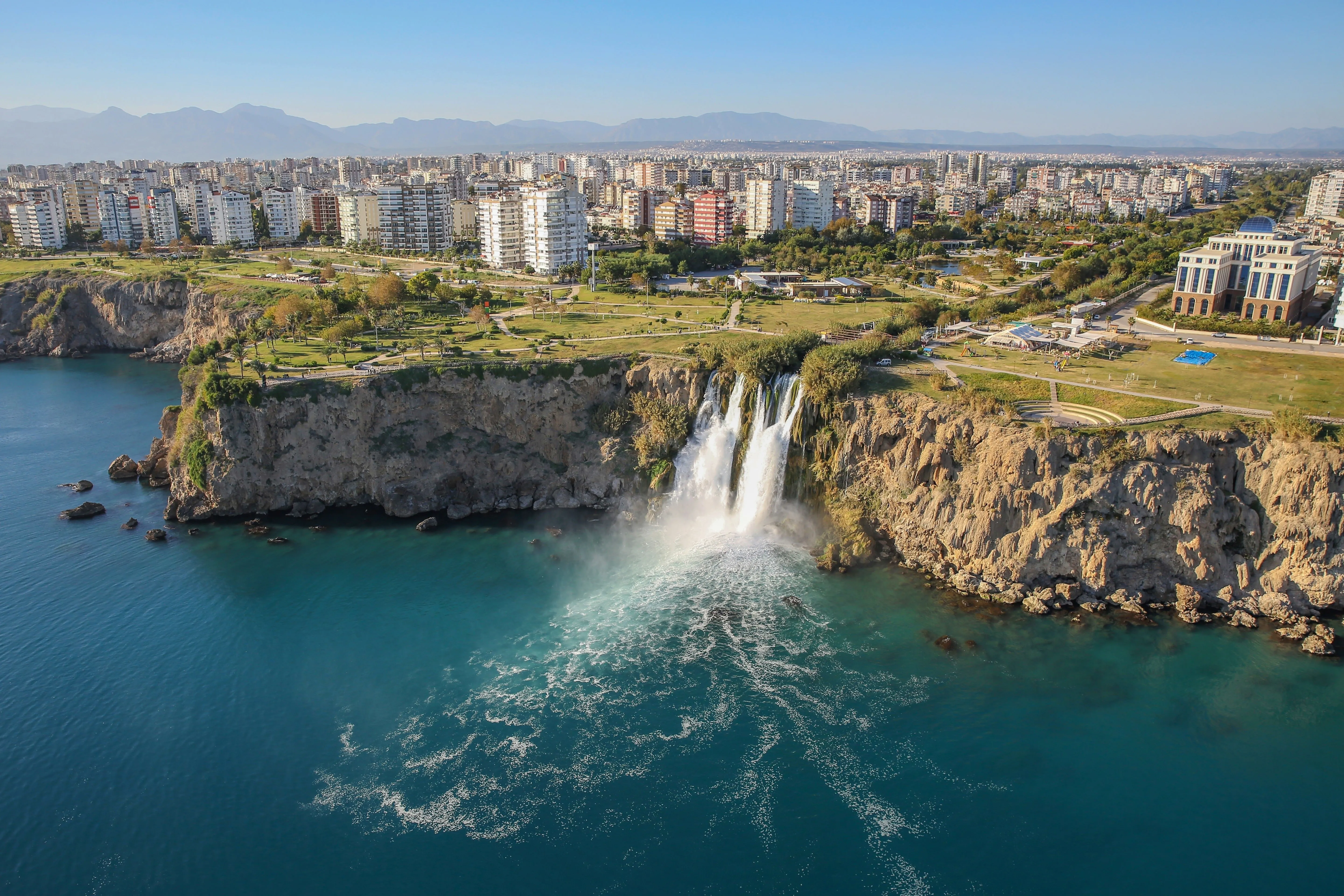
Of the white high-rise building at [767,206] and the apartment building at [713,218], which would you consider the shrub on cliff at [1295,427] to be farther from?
the white high-rise building at [767,206]

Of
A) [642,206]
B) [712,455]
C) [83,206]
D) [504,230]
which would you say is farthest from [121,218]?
[712,455]

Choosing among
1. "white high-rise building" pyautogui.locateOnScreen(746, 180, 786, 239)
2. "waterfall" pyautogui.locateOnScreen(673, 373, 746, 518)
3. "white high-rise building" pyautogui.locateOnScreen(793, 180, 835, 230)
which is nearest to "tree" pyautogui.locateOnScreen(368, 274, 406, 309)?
"waterfall" pyautogui.locateOnScreen(673, 373, 746, 518)

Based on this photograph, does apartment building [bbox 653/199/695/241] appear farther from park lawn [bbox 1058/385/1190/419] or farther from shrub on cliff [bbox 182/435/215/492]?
park lawn [bbox 1058/385/1190/419]

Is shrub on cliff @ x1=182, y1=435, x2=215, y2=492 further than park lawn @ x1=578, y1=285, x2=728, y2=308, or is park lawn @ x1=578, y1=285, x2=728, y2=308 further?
park lawn @ x1=578, y1=285, x2=728, y2=308

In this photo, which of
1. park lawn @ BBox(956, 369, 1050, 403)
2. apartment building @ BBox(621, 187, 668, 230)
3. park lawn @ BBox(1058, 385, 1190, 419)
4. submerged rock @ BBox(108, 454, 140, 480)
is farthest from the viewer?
apartment building @ BBox(621, 187, 668, 230)

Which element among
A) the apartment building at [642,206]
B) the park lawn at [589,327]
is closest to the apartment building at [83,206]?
the apartment building at [642,206]

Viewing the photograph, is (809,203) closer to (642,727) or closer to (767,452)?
(767,452)
